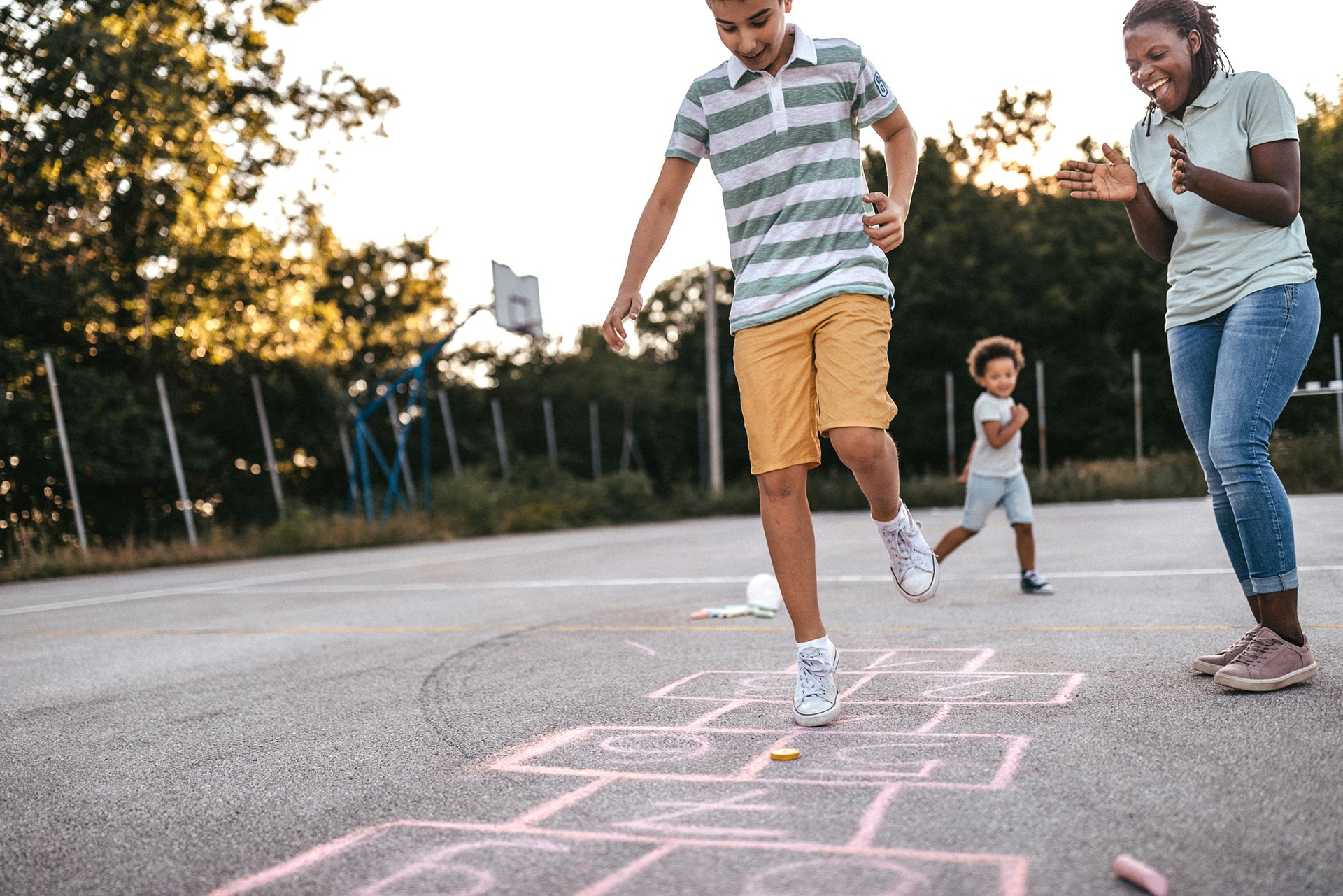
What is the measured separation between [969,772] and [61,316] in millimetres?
20266

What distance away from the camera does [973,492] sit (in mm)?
6648

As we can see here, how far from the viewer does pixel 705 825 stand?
225 cm

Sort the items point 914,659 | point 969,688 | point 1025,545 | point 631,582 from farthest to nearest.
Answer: point 631,582
point 1025,545
point 914,659
point 969,688

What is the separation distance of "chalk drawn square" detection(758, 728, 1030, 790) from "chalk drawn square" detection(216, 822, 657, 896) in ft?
1.99

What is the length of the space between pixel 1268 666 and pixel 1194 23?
1887 millimetres

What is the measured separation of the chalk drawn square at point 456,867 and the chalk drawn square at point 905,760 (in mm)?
606

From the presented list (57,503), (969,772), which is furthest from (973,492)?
(57,503)

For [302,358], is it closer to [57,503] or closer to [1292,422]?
[57,503]

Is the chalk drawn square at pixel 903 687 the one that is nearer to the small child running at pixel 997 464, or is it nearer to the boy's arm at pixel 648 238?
the boy's arm at pixel 648 238

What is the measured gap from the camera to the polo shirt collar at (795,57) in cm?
325

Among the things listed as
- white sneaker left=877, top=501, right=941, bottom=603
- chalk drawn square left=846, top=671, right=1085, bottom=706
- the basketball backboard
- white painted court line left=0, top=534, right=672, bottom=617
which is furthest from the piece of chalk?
the basketball backboard

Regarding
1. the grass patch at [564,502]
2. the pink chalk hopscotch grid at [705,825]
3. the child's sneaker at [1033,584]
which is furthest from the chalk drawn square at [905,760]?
the grass patch at [564,502]

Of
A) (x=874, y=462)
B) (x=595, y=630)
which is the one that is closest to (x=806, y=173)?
(x=874, y=462)

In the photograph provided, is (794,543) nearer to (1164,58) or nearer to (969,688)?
(969,688)
